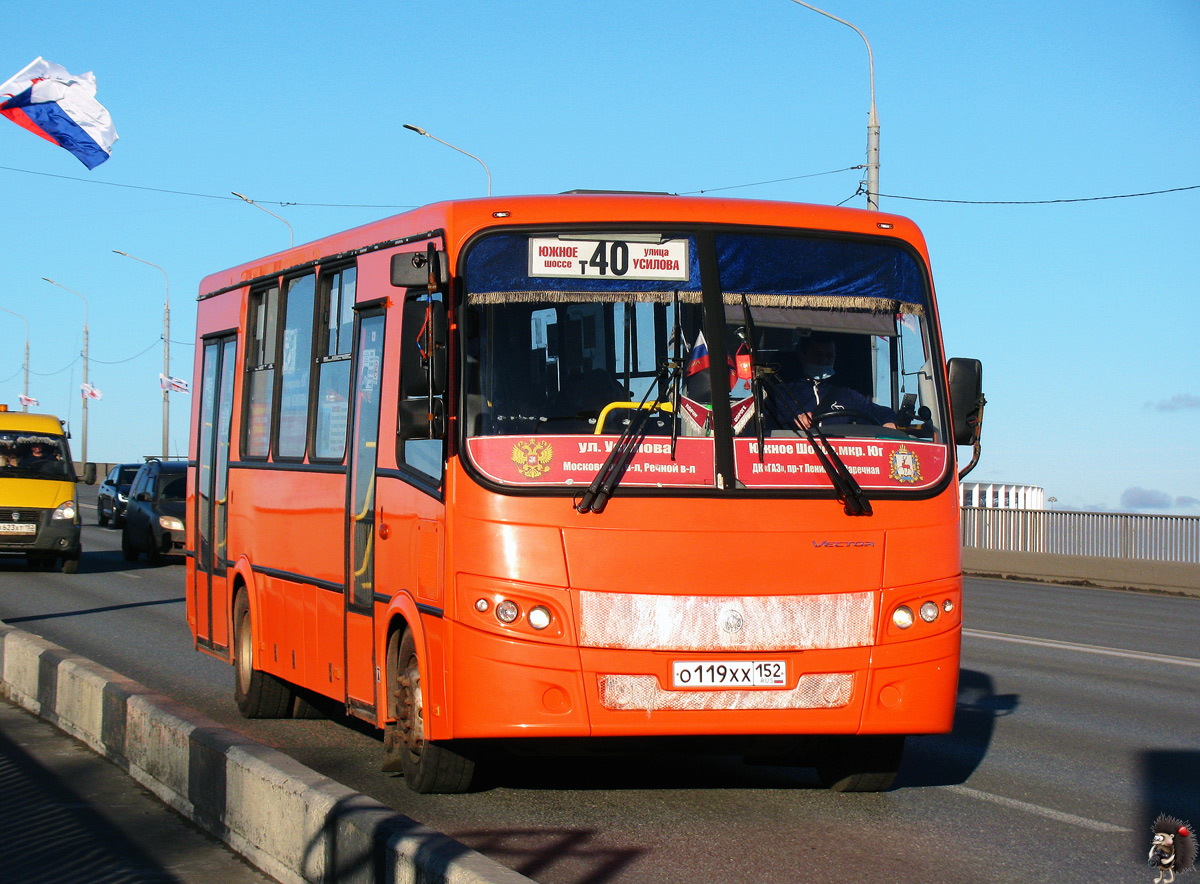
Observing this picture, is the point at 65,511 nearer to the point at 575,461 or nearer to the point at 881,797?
the point at 881,797

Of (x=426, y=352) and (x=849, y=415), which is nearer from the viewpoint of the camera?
(x=426, y=352)

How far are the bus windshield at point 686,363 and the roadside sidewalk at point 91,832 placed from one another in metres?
2.06

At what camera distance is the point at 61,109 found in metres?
15.9

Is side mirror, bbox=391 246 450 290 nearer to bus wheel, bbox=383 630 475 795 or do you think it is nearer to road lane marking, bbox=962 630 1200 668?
bus wheel, bbox=383 630 475 795

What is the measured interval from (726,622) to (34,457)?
21007 mm

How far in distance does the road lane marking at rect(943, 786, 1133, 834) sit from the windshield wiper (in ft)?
5.61

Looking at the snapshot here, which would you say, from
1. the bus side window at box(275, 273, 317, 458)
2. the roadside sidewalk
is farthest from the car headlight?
the roadside sidewalk

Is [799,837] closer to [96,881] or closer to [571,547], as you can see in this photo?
[571,547]

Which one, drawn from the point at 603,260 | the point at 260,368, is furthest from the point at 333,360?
the point at 603,260

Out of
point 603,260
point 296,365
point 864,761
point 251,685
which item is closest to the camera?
point 603,260

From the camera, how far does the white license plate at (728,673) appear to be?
6.97 meters

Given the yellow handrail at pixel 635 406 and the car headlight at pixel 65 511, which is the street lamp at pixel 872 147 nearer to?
the car headlight at pixel 65 511

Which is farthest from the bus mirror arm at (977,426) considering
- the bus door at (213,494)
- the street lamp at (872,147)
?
the street lamp at (872,147)

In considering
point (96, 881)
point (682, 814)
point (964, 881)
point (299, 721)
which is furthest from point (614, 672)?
point (299, 721)
